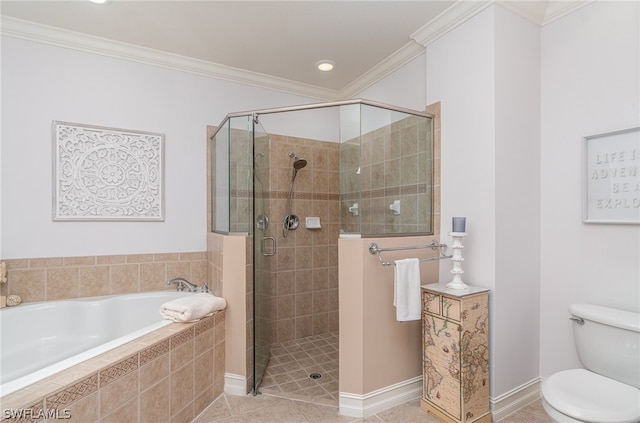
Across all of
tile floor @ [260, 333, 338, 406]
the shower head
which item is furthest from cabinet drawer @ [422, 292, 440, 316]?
the shower head

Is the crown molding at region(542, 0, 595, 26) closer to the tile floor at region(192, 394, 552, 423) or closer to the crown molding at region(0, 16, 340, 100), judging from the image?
the crown molding at region(0, 16, 340, 100)

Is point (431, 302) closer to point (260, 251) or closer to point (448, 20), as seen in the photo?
point (260, 251)

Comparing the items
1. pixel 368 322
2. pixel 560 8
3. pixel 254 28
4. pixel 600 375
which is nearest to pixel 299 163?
pixel 254 28

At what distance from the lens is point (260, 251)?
247 centimetres

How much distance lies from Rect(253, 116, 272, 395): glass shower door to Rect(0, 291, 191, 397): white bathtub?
653mm

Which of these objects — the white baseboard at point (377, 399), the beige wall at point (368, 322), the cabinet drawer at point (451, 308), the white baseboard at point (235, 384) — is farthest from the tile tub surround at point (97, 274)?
the cabinet drawer at point (451, 308)

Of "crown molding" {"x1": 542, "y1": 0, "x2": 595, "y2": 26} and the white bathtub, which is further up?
"crown molding" {"x1": 542, "y1": 0, "x2": 595, "y2": 26}

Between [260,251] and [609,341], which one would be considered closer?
[609,341]

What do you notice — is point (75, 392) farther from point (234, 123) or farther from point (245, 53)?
point (245, 53)

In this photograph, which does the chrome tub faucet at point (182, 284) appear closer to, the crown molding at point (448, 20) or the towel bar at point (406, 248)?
the towel bar at point (406, 248)

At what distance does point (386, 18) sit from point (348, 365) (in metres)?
2.32

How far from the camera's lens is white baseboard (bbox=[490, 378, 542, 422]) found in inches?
75.4

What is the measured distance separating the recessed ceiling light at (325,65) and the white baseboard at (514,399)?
9.10ft

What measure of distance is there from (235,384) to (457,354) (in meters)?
1.47
